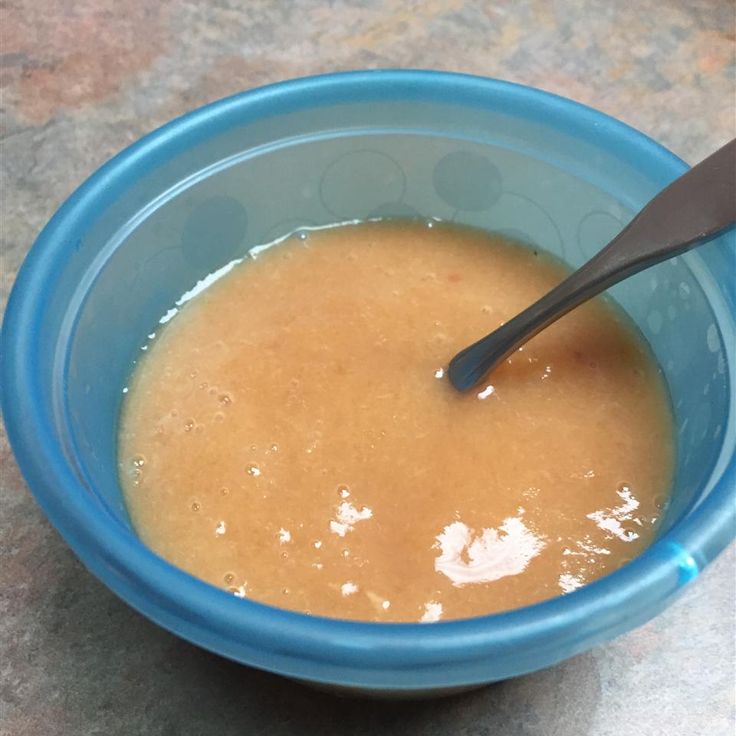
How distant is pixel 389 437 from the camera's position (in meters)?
0.93

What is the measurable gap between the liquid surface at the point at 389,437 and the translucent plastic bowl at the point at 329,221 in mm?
37

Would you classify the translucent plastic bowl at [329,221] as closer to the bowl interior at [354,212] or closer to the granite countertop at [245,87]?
the bowl interior at [354,212]

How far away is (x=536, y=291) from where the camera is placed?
1.09 meters

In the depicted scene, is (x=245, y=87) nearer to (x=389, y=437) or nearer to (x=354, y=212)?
(x=354, y=212)

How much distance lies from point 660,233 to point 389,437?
0.33 metres

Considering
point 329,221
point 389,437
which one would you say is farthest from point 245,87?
point 389,437

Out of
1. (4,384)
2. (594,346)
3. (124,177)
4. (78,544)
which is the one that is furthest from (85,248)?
(594,346)

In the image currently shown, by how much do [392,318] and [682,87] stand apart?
0.73 m

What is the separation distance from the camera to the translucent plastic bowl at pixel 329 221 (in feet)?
2.09

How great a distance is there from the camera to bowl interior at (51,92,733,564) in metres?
0.88

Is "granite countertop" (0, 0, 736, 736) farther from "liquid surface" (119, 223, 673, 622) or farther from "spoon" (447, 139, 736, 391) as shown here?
"spoon" (447, 139, 736, 391)

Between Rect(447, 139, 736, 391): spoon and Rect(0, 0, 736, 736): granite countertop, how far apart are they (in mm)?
338

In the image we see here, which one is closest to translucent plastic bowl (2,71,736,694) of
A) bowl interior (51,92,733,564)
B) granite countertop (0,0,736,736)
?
bowl interior (51,92,733,564)

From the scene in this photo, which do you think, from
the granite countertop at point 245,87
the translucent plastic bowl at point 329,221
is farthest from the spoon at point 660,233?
the granite countertop at point 245,87
